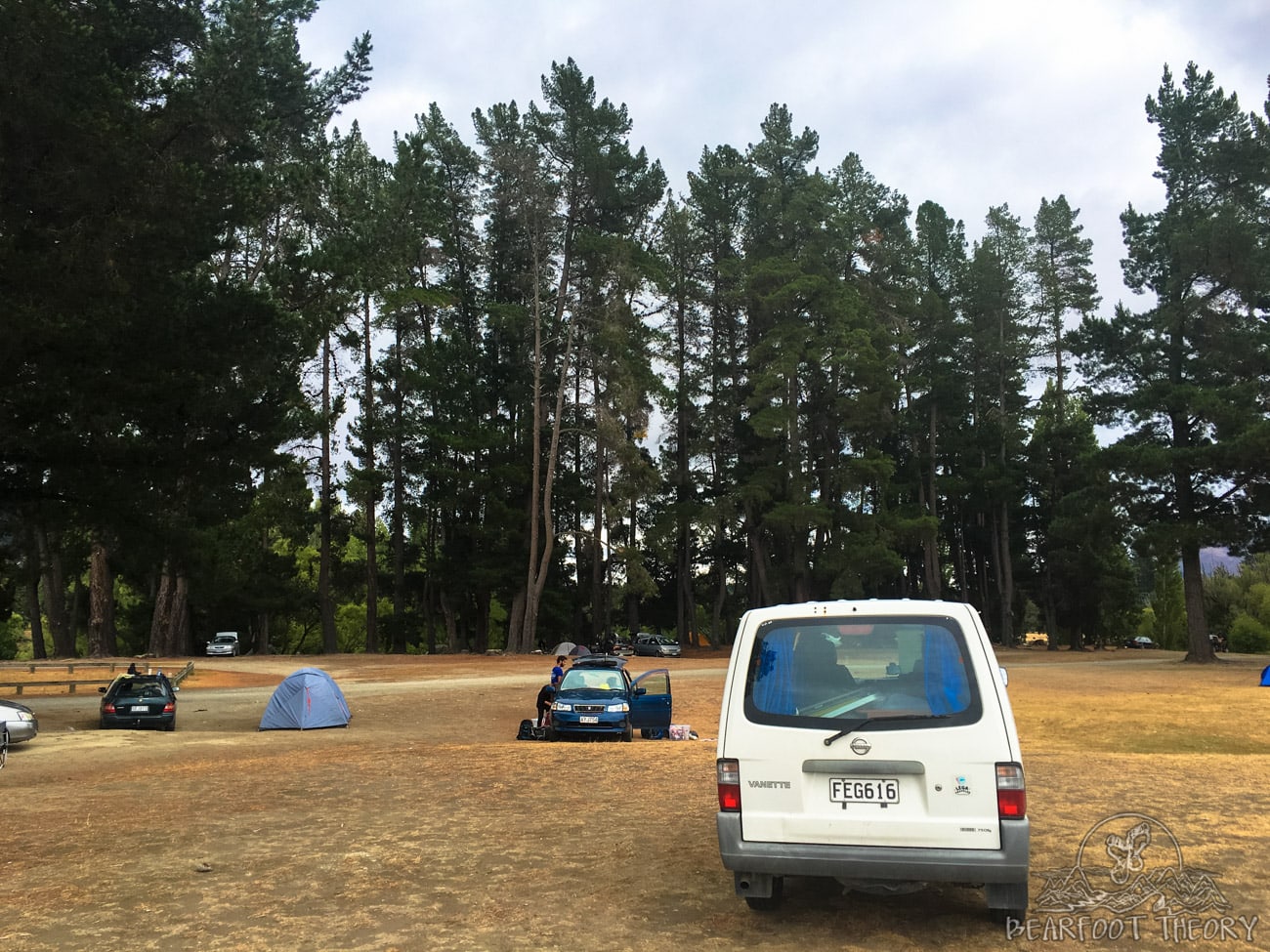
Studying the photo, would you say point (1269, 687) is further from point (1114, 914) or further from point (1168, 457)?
point (1114, 914)

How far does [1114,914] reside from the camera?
5.59m

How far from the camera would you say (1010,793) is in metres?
4.77

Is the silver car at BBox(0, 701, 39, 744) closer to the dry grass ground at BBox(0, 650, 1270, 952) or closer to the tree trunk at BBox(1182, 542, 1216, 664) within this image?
the dry grass ground at BBox(0, 650, 1270, 952)

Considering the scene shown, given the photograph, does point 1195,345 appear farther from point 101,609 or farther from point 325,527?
point 101,609

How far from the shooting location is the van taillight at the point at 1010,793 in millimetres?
4766

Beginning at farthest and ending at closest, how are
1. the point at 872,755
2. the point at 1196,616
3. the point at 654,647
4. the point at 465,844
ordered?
the point at 654,647
the point at 1196,616
the point at 465,844
the point at 872,755

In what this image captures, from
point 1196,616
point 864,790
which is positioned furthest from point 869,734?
point 1196,616

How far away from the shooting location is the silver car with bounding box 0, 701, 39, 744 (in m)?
15.9

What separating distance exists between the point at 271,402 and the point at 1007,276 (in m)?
55.3

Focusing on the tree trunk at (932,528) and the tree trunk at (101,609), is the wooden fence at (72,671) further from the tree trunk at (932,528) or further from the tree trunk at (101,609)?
the tree trunk at (932,528)

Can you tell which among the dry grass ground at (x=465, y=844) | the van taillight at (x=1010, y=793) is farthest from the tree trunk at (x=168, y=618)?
the van taillight at (x=1010, y=793)

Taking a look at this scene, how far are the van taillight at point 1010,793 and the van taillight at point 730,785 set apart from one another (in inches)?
53.3

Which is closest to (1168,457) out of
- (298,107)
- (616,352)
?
(616,352)

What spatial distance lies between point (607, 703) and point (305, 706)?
21.8 feet
